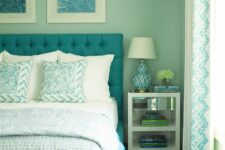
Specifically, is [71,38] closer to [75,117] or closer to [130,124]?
[130,124]

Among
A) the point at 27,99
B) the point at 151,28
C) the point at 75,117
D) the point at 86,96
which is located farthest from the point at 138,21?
the point at 75,117

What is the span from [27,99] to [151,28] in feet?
5.20

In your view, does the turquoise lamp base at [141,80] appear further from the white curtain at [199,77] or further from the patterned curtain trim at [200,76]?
the patterned curtain trim at [200,76]

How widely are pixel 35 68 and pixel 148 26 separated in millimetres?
1349

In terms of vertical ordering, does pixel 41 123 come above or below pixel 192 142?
above

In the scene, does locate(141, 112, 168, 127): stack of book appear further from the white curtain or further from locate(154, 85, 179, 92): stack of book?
the white curtain

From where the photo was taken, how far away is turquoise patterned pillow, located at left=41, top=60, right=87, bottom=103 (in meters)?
3.10

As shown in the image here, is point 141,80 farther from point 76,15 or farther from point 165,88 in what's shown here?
point 76,15

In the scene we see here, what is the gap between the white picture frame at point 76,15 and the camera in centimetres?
374

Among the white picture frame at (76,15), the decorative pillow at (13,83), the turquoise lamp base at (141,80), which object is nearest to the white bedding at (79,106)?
the decorative pillow at (13,83)

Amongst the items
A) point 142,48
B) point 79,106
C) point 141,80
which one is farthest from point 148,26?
point 79,106

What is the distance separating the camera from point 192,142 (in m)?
2.61

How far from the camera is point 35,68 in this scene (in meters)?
3.35

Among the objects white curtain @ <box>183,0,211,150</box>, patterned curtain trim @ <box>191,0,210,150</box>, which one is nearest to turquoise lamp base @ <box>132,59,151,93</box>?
white curtain @ <box>183,0,211,150</box>
